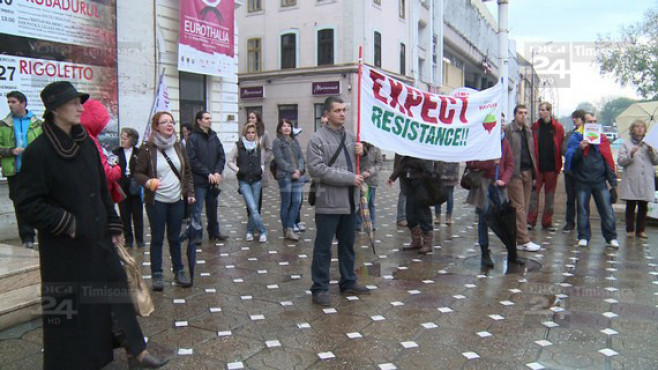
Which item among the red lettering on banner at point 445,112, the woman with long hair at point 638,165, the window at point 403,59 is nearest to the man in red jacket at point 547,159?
the woman with long hair at point 638,165

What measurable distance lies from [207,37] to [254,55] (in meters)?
15.8

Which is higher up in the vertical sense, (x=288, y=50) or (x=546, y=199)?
(x=288, y=50)

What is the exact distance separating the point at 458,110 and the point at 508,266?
203 centimetres

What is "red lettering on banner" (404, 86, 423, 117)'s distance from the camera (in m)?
6.04

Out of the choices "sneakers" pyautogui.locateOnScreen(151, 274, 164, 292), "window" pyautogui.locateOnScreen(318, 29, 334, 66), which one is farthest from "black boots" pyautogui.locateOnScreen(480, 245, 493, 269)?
"window" pyautogui.locateOnScreen(318, 29, 334, 66)

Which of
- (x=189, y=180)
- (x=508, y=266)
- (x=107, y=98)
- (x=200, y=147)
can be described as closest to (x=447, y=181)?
(x=508, y=266)

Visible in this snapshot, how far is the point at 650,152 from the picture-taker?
27.9 feet

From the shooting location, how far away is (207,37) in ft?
55.5

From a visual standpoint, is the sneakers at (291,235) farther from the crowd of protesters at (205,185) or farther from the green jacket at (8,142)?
the green jacket at (8,142)

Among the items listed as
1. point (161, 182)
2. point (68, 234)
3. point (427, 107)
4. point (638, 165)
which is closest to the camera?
point (68, 234)

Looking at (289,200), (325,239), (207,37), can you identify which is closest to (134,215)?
(289,200)

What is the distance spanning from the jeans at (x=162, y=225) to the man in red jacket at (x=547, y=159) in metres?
6.32

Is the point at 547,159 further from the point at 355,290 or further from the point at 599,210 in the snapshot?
the point at 355,290

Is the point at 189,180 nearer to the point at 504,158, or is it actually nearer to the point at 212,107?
the point at 504,158
